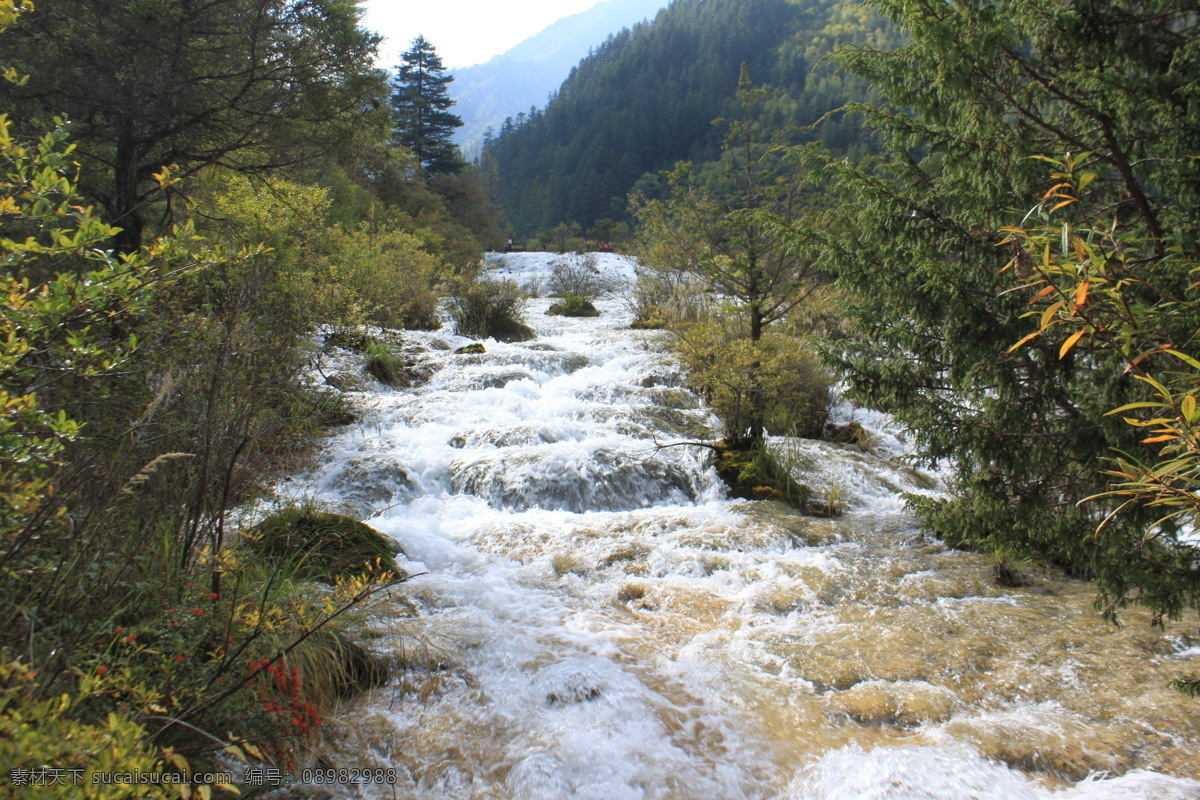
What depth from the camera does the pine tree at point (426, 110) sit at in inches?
1581

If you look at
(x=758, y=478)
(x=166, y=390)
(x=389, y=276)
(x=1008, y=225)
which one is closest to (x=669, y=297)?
(x=389, y=276)

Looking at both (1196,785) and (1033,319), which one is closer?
(1196,785)

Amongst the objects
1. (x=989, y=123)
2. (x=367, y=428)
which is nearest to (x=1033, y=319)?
(x=989, y=123)

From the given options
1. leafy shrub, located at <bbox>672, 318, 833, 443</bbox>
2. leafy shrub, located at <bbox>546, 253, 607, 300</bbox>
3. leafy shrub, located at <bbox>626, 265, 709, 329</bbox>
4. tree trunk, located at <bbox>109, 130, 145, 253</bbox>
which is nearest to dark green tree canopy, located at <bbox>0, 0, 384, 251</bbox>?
tree trunk, located at <bbox>109, 130, 145, 253</bbox>

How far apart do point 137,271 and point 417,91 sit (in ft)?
154

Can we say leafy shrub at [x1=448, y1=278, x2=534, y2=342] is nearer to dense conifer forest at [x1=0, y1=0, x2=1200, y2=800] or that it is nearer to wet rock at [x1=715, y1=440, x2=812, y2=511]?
dense conifer forest at [x1=0, y1=0, x2=1200, y2=800]

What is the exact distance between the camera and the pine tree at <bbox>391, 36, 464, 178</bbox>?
132 ft

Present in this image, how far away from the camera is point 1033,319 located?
309cm

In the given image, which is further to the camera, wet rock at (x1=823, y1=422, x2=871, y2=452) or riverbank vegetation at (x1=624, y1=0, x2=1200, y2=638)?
wet rock at (x1=823, y1=422, x2=871, y2=452)

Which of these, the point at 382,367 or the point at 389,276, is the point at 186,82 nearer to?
the point at 382,367

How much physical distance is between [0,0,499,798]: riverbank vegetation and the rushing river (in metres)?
0.65

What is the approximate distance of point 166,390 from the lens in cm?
230

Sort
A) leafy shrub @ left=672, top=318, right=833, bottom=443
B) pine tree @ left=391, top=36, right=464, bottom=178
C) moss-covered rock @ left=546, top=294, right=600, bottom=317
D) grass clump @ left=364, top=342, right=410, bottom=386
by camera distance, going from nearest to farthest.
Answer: leafy shrub @ left=672, top=318, right=833, bottom=443
grass clump @ left=364, top=342, right=410, bottom=386
moss-covered rock @ left=546, top=294, right=600, bottom=317
pine tree @ left=391, top=36, right=464, bottom=178

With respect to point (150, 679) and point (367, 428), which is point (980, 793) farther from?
point (367, 428)
